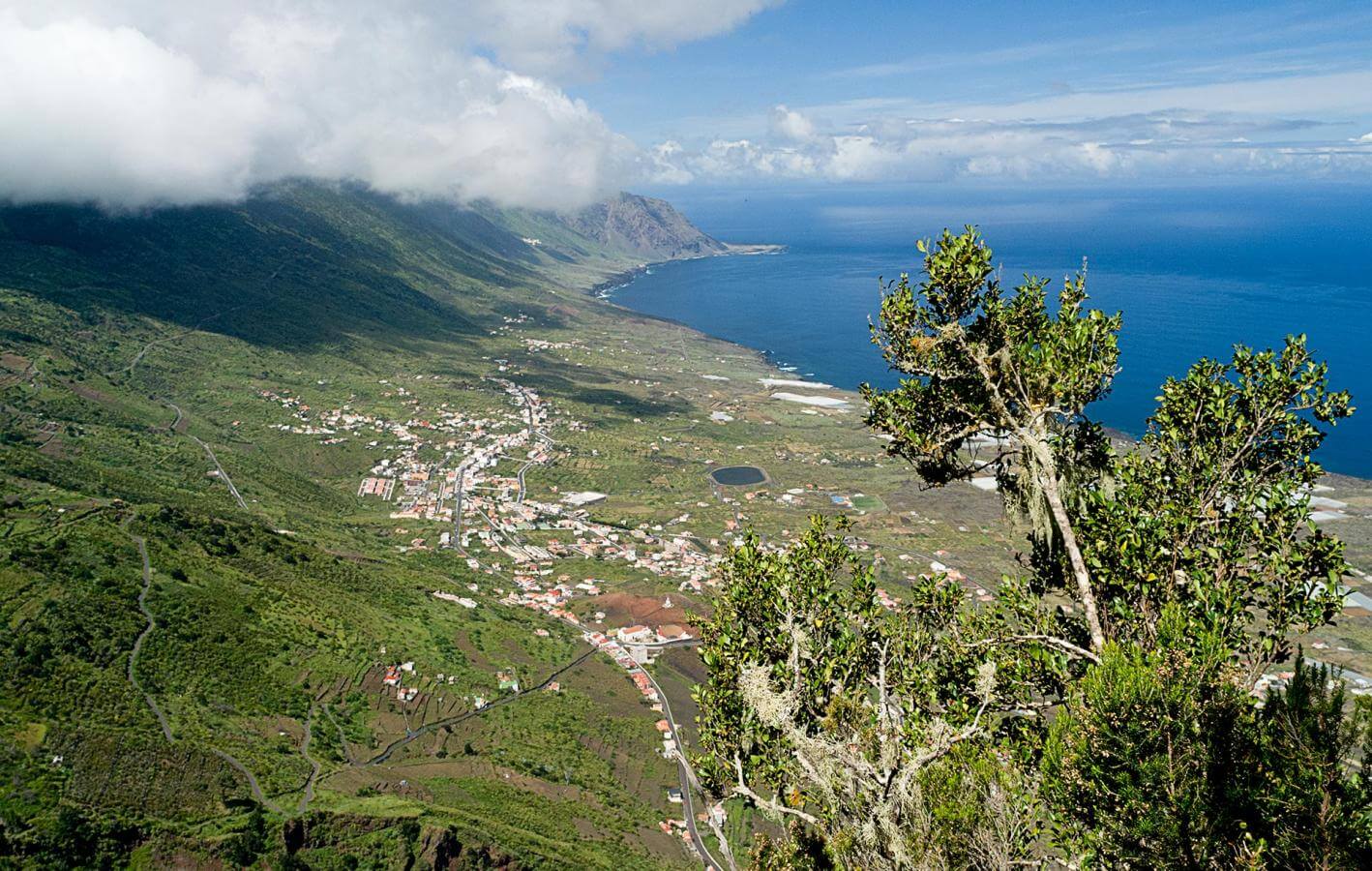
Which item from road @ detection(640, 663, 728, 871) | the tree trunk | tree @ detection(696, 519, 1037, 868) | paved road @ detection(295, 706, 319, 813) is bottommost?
road @ detection(640, 663, 728, 871)

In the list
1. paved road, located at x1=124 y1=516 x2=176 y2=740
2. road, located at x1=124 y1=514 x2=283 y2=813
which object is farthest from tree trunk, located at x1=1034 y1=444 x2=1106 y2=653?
paved road, located at x1=124 y1=516 x2=176 y2=740

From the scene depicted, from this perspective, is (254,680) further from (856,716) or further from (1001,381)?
(1001,381)

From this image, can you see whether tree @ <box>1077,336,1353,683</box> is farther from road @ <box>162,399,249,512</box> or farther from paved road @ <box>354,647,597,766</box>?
road @ <box>162,399,249,512</box>

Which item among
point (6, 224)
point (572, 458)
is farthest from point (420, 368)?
point (6, 224)

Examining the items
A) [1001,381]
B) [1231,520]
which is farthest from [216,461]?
[1231,520]

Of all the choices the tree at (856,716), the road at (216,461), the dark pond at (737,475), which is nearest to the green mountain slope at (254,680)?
the road at (216,461)

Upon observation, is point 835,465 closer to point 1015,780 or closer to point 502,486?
point 502,486
